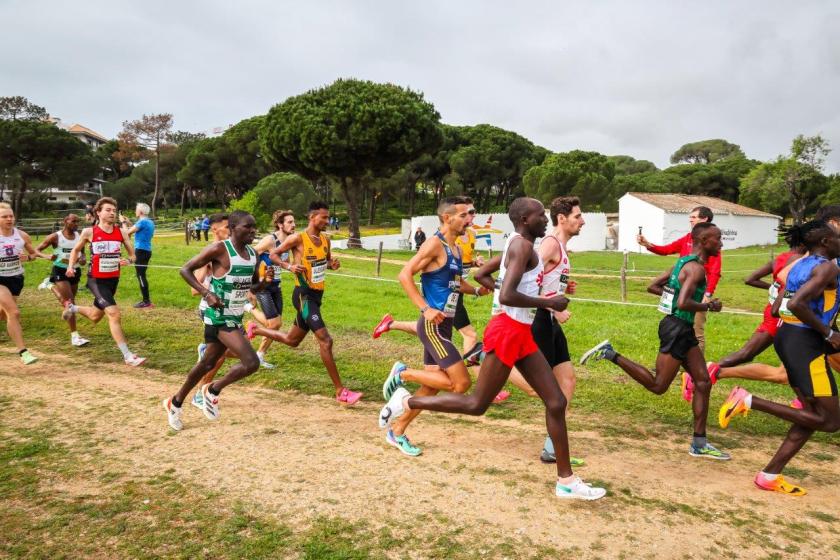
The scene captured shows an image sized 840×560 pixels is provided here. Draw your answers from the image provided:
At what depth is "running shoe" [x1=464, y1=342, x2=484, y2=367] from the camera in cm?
619

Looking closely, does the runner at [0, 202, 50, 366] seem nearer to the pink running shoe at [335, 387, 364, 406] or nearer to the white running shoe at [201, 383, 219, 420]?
the white running shoe at [201, 383, 219, 420]

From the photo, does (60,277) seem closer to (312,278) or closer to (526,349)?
(312,278)

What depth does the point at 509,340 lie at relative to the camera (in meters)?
4.04

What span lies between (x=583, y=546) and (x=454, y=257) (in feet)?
8.50

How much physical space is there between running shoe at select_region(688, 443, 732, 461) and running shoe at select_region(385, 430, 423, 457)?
94.6 inches

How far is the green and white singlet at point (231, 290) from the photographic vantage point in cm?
545

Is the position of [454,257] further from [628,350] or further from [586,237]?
[586,237]

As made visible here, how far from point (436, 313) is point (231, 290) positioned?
6.88 feet

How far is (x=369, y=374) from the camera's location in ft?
24.9

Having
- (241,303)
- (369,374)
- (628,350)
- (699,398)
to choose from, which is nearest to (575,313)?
(628,350)

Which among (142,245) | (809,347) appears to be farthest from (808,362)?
(142,245)

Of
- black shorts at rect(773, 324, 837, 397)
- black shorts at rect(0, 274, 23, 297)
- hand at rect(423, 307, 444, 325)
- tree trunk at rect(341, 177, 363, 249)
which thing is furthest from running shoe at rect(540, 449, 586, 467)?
tree trunk at rect(341, 177, 363, 249)

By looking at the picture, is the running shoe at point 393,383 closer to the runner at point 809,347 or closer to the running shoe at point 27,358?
the runner at point 809,347

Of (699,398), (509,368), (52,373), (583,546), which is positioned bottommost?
(52,373)
